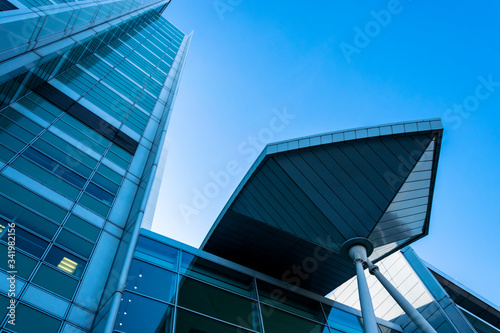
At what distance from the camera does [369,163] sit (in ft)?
49.8

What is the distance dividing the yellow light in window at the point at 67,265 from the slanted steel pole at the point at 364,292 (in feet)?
31.9

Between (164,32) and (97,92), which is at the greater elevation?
(164,32)

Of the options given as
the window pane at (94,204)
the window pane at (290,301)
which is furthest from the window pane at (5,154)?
the window pane at (290,301)

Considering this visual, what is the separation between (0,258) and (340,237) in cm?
1278

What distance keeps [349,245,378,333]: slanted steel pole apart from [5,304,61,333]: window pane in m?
9.75

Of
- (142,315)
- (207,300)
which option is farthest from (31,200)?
(207,300)

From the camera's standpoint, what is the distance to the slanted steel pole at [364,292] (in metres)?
12.7

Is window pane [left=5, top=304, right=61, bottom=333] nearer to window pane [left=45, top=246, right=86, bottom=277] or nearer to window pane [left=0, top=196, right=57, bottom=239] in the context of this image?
window pane [left=45, top=246, right=86, bottom=277]

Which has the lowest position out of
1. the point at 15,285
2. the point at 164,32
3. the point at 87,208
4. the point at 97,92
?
the point at 15,285

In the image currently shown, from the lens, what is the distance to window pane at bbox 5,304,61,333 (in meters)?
8.12

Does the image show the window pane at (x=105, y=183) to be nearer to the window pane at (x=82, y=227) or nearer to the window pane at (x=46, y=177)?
the window pane at (x=46, y=177)

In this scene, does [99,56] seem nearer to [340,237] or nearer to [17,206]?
[17,206]

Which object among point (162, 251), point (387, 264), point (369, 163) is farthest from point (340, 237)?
point (387, 264)

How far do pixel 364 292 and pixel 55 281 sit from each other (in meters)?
10.7
